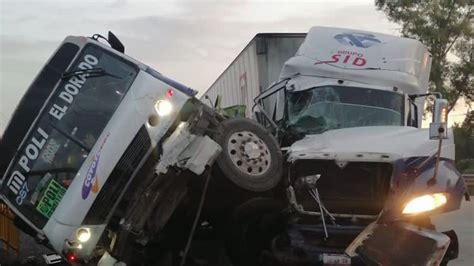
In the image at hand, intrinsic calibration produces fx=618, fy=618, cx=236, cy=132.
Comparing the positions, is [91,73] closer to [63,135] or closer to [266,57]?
[63,135]

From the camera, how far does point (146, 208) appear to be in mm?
5188

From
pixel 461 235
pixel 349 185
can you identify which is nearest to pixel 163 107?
pixel 349 185

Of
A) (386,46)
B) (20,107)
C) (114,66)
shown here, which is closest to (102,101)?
(114,66)

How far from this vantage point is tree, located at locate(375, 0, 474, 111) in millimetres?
26906

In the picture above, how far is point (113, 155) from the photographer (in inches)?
201

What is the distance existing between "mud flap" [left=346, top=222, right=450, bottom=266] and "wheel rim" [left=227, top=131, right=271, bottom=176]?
1.07 meters

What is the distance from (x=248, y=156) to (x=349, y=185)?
935 millimetres

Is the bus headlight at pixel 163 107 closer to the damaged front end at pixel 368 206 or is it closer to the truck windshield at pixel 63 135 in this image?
the truck windshield at pixel 63 135

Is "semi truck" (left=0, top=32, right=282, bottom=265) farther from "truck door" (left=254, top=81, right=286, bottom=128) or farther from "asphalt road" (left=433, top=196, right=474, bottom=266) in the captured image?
"asphalt road" (left=433, top=196, right=474, bottom=266)

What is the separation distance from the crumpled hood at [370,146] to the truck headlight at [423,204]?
0.39 meters

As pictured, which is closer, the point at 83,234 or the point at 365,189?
the point at 83,234

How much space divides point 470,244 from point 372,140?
4968mm

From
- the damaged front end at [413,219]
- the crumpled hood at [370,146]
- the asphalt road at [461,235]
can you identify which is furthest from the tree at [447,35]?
the damaged front end at [413,219]

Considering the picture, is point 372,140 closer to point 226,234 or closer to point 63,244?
point 226,234
